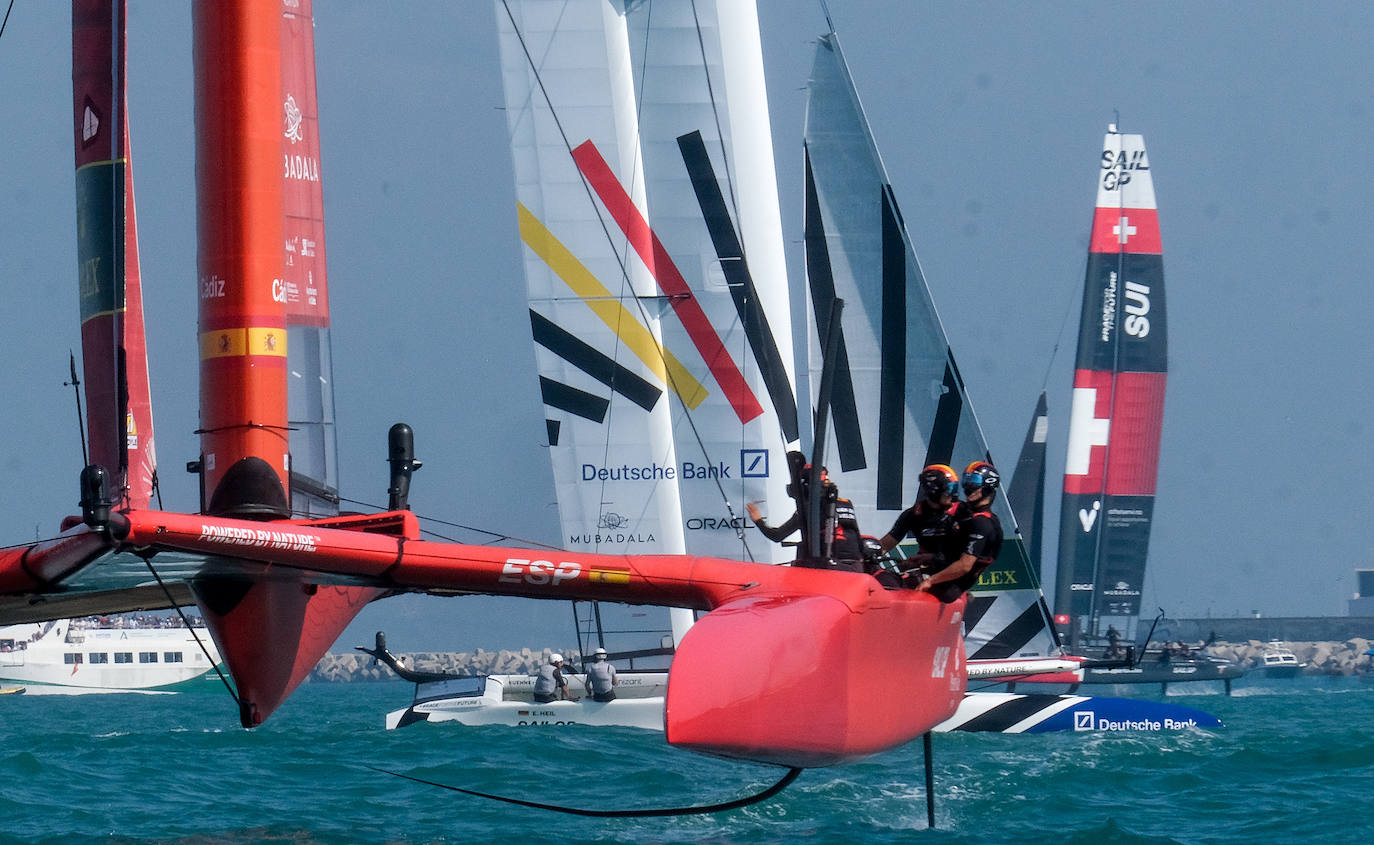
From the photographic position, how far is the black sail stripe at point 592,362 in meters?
16.2

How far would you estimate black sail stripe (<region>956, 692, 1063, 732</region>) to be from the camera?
15.5m

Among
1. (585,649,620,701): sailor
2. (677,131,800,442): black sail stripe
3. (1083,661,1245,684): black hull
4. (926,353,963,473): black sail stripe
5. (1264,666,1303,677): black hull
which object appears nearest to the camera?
(585,649,620,701): sailor

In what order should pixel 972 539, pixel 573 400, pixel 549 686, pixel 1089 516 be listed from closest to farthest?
pixel 972 539, pixel 549 686, pixel 573 400, pixel 1089 516

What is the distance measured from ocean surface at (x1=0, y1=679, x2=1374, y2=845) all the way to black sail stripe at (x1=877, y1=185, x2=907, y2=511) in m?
2.76

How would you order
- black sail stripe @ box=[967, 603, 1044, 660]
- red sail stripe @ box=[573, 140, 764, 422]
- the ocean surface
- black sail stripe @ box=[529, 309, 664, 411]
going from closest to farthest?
the ocean surface, red sail stripe @ box=[573, 140, 764, 422], black sail stripe @ box=[529, 309, 664, 411], black sail stripe @ box=[967, 603, 1044, 660]

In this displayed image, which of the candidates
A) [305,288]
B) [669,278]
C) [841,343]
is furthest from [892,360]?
[305,288]

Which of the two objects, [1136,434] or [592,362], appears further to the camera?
[1136,434]

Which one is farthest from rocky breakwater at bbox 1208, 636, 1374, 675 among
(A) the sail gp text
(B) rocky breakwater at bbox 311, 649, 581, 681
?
(A) the sail gp text

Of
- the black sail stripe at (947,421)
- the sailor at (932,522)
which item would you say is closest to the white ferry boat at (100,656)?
the black sail stripe at (947,421)

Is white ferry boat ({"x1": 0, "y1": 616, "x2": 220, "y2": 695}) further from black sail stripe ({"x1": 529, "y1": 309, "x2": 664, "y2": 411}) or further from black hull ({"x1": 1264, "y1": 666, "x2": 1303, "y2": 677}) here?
black hull ({"x1": 1264, "y1": 666, "x2": 1303, "y2": 677})

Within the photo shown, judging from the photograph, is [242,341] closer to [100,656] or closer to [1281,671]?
[100,656]

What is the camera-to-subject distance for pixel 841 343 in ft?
55.3

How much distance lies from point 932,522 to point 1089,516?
2423 cm

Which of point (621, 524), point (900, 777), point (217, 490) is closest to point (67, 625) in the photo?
point (621, 524)
